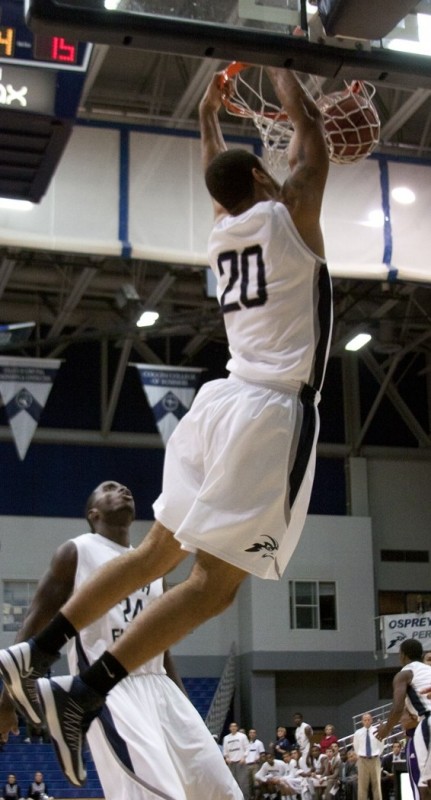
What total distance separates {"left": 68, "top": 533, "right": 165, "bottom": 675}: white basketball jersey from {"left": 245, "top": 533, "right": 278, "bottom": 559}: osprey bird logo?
1.61 metres

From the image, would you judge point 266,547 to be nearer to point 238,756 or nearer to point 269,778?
point 269,778

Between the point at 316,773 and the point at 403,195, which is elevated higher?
the point at 403,195

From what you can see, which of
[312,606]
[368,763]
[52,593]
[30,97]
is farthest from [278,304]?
[312,606]

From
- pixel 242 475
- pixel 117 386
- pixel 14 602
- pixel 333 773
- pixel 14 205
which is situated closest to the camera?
pixel 242 475

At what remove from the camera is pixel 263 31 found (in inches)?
165

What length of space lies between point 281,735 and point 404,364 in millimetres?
11142

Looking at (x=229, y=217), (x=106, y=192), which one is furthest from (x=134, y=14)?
(x=106, y=192)

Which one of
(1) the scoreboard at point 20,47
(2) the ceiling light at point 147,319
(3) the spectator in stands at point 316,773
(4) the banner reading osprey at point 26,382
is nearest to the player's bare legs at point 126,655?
(1) the scoreboard at point 20,47

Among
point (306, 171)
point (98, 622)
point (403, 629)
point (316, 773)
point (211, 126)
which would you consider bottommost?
point (316, 773)

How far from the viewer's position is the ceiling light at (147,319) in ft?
71.6

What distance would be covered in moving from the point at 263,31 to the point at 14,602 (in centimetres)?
2190

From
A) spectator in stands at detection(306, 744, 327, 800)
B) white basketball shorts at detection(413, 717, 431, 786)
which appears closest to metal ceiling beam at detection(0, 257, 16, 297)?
spectator in stands at detection(306, 744, 327, 800)

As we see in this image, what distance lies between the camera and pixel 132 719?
4.85 meters

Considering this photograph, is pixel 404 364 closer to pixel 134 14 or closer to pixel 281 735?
pixel 281 735
